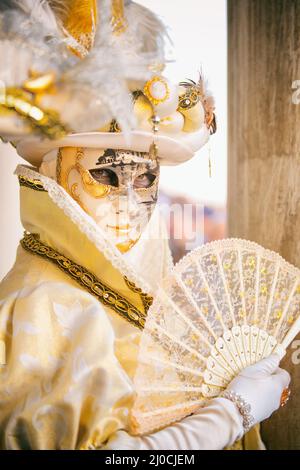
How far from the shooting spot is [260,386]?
107 centimetres

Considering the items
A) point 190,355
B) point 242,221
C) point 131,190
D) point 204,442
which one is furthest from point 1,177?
point 204,442

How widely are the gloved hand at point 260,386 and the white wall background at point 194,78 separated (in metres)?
0.59

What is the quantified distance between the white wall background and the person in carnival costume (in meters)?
0.12

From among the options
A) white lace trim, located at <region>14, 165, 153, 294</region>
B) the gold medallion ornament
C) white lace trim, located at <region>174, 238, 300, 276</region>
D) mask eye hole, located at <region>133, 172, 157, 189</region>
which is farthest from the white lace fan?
the gold medallion ornament

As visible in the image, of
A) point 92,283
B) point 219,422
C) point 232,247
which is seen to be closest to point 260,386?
point 219,422

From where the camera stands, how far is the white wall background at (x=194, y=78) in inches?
56.9

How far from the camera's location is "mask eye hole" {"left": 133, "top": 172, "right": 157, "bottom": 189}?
4.17 ft

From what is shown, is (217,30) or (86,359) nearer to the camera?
(86,359)

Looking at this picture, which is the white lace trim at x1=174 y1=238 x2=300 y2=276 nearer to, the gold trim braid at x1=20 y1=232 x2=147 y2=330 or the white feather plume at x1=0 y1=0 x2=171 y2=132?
the gold trim braid at x1=20 y1=232 x2=147 y2=330

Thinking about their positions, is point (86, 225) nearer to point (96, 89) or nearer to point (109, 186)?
point (109, 186)

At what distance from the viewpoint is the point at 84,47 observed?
119 centimetres
